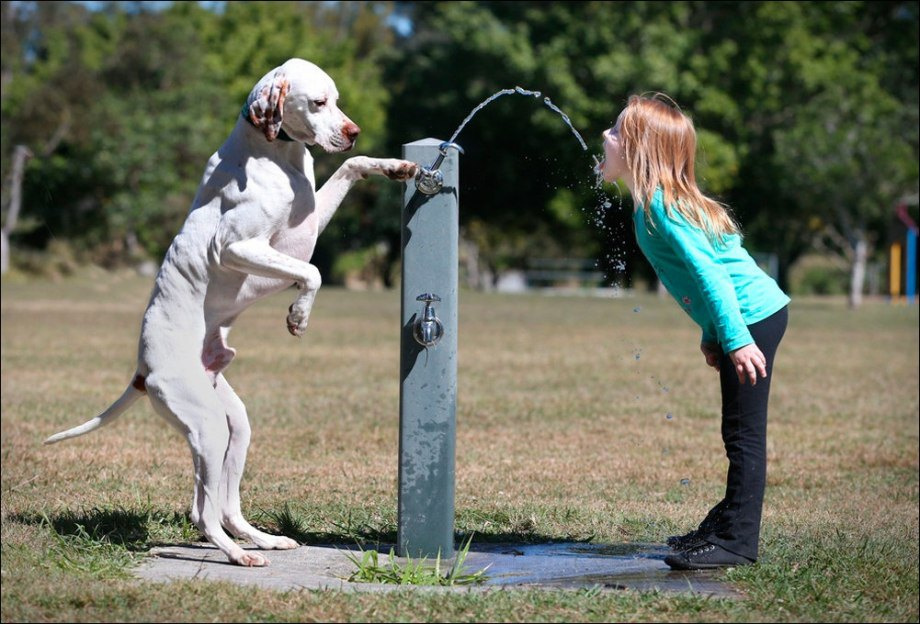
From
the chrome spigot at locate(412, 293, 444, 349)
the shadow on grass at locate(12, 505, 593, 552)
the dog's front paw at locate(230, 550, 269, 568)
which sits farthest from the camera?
the shadow on grass at locate(12, 505, 593, 552)

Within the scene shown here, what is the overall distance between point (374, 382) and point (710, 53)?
29.5 m

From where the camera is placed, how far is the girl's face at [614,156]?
5.34 metres

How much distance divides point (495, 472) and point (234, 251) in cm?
373

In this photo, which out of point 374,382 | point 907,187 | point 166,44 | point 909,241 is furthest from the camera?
point 166,44

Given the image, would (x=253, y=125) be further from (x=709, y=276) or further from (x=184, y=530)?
(x=184, y=530)

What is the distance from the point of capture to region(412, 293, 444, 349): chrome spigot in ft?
16.9

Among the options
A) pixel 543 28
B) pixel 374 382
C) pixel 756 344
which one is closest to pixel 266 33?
pixel 543 28

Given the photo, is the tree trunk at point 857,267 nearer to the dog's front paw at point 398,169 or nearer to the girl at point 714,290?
the girl at point 714,290

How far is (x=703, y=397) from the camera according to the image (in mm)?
12648

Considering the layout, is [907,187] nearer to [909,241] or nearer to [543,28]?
[909,241]

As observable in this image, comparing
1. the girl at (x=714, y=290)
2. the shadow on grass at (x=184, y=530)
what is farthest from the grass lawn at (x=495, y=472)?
the girl at (x=714, y=290)

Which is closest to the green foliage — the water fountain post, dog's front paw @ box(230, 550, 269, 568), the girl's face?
the water fountain post

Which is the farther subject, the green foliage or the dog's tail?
the dog's tail

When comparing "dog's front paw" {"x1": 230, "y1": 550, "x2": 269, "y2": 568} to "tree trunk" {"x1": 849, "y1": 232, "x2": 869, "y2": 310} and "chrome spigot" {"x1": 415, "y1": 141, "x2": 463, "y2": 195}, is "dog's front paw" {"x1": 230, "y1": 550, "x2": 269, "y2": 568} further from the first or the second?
"tree trunk" {"x1": 849, "y1": 232, "x2": 869, "y2": 310}
